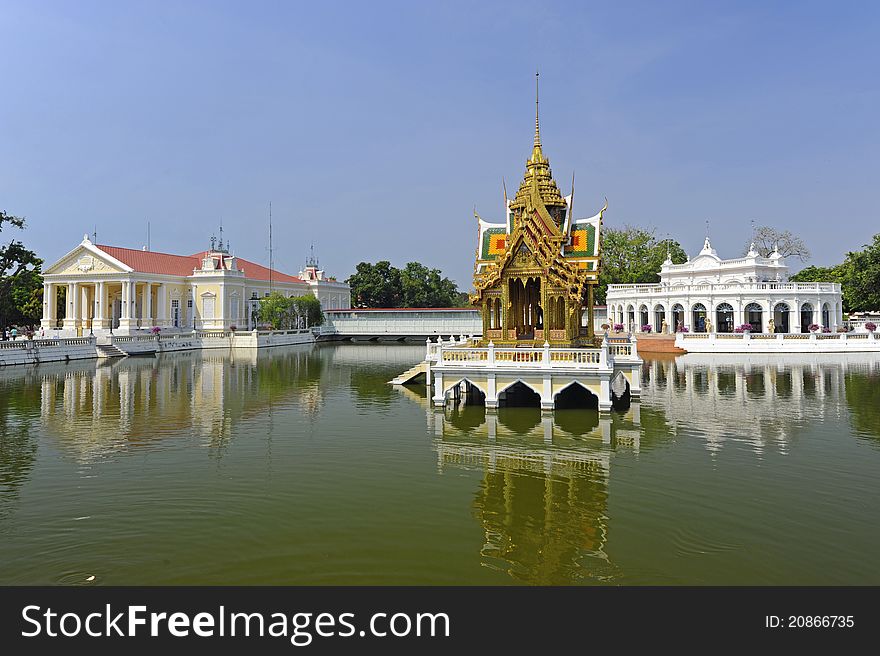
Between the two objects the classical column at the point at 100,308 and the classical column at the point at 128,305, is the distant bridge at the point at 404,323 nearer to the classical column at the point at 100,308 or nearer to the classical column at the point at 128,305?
the classical column at the point at 128,305

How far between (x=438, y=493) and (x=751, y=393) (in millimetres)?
16988

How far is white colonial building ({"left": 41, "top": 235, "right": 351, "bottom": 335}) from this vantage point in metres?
57.3

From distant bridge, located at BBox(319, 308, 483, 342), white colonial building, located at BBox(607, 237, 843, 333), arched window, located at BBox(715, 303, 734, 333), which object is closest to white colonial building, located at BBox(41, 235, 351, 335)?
distant bridge, located at BBox(319, 308, 483, 342)

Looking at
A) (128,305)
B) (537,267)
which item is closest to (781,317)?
(537,267)

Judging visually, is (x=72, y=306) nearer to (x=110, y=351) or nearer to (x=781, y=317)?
(x=110, y=351)

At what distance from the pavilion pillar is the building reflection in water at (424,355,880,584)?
5436 cm

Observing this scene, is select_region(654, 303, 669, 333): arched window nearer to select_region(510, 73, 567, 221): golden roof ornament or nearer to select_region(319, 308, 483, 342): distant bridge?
select_region(319, 308, 483, 342): distant bridge

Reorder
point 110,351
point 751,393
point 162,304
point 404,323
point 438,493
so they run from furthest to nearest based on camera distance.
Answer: point 404,323 → point 162,304 → point 110,351 → point 751,393 → point 438,493

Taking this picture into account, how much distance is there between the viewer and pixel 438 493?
10.0m

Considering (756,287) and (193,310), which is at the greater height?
(756,287)

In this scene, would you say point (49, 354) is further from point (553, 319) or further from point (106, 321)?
point (553, 319)

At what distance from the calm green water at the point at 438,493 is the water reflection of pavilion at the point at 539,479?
0.05 meters

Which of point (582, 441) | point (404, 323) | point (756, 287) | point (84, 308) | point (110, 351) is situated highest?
point (756, 287)

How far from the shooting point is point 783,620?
19.7 ft
